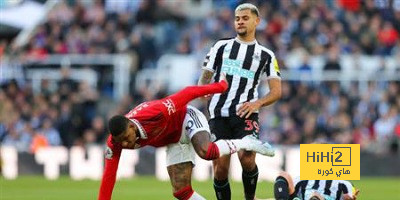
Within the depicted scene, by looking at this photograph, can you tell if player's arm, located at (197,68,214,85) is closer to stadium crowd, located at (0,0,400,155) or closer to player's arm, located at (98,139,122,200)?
player's arm, located at (98,139,122,200)

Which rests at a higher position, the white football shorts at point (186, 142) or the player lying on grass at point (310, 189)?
the white football shorts at point (186, 142)

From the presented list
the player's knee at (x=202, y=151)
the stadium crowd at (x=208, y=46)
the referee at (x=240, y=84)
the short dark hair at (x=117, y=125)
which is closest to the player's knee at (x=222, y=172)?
the referee at (x=240, y=84)

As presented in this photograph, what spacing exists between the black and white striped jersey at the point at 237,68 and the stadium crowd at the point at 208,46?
12111 mm

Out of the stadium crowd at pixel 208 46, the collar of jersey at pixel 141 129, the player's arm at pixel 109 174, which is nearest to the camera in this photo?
the player's arm at pixel 109 174

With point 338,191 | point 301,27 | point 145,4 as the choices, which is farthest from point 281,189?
point 145,4

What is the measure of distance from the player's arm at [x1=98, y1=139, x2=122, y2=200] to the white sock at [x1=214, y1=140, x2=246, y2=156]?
1.13m

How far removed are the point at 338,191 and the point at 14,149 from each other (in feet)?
43.5

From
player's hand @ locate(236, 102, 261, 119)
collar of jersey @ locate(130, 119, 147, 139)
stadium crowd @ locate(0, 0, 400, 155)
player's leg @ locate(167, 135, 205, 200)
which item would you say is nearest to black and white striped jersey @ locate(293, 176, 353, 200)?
player's hand @ locate(236, 102, 261, 119)

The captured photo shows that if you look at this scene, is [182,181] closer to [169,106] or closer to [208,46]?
[169,106]

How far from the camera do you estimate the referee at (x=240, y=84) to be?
1367 cm

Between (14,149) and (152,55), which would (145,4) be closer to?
(152,55)

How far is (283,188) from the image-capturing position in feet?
43.1

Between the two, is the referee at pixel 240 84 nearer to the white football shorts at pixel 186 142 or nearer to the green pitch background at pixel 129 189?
the white football shorts at pixel 186 142

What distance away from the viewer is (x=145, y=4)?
3030cm
